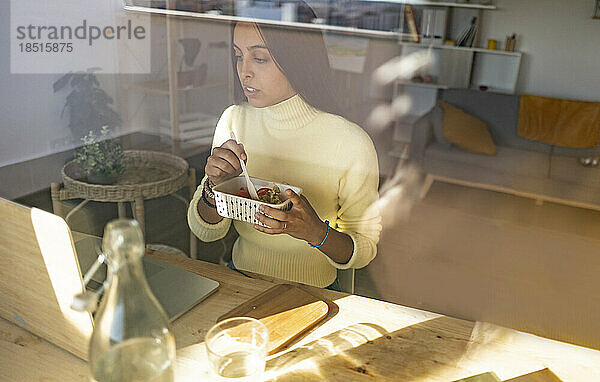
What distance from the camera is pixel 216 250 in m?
1.48

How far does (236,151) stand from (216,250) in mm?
357

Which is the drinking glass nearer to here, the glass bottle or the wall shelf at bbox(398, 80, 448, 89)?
the glass bottle

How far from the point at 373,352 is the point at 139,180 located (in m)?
1.23

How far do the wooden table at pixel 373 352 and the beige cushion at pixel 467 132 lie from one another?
1526mm

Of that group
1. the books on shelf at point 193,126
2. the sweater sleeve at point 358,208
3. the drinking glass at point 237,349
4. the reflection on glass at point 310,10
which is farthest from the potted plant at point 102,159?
the drinking glass at point 237,349

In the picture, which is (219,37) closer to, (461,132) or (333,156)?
(333,156)

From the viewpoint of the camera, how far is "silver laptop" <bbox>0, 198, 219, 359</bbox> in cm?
63

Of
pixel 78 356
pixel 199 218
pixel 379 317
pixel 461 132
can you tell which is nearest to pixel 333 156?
pixel 199 218

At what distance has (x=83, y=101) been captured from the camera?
227cm

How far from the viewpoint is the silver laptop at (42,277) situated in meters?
0.63

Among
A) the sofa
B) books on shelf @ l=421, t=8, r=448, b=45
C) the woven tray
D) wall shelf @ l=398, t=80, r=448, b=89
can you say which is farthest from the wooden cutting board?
books on shelf @ l=421, t=8, r=448, b=45

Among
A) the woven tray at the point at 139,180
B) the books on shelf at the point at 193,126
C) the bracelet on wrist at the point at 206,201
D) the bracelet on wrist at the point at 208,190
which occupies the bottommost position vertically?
the woven tray at the point at 139,180

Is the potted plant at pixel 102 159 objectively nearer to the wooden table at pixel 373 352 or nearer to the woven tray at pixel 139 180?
the woven tray at pixel 139 180

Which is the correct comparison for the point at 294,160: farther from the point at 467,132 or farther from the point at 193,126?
the point at 467,132
